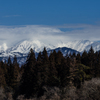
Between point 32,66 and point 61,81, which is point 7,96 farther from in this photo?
point 61,81

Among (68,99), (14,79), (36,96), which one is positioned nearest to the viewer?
(68,99)

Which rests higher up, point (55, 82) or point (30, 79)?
point (30, 79)

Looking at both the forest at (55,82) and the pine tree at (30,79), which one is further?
the pine tree at (30,79)

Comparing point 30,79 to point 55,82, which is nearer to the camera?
point 55,82

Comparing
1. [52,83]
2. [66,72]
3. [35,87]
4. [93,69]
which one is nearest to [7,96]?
[35,87]

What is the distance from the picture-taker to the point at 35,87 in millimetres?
61250

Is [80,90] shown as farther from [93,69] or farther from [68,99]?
[93,69]

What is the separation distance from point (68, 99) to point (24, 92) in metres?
13.0

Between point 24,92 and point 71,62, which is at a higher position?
point 71,62

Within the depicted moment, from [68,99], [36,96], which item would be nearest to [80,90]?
[68,99]

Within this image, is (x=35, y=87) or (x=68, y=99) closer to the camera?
(x=68, y=99)

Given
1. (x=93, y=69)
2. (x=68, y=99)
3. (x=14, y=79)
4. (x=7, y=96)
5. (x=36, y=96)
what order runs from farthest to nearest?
(x=14, y=79)
(x=93, y=69)
(x=7, y=96)
(x=36, y=96)
(x=68, y=99)

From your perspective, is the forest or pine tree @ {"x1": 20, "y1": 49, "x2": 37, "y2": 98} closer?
the forest

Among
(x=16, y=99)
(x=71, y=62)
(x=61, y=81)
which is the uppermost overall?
(x=71, y=62)
